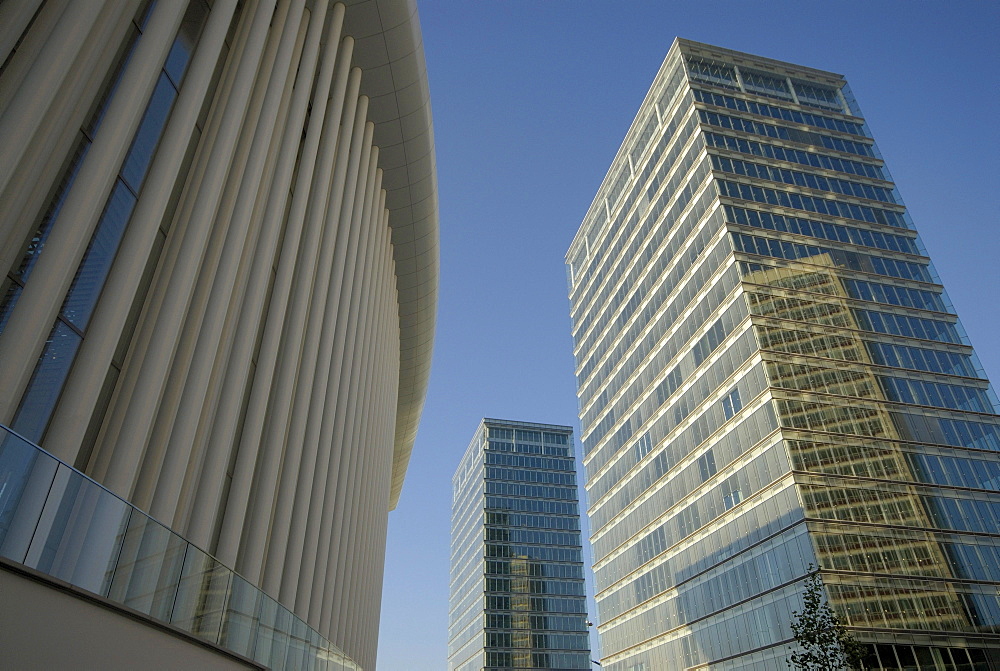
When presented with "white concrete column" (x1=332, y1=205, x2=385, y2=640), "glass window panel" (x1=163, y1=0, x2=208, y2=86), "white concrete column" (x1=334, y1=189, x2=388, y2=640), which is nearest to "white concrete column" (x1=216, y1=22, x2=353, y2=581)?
"glass window panel" (x1=163, y1=0, x2=208, y2=86)

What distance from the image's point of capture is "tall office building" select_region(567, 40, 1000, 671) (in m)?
39.0

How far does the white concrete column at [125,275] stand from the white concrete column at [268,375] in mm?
3617

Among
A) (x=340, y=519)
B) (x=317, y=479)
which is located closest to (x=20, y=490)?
(x=317, y=479)

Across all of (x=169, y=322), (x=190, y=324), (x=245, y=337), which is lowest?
(x=169, y=322)

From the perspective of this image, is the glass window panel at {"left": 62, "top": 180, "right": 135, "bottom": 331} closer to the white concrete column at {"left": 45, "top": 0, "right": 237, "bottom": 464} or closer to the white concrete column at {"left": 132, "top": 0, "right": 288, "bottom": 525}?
the white concrete column at {"left": 45, "top": 0, "right": 237, "bottom": 464}

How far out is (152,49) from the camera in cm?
1127

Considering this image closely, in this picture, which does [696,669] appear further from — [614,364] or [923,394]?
[614,364]

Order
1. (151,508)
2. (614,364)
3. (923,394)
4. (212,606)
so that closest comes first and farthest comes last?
1. (212,606)
2. (151,508)
3. (923,394)
4. (614,364)

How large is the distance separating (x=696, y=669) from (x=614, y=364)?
29.7m

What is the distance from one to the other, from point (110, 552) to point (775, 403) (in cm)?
4158

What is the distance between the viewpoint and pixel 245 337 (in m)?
14.3

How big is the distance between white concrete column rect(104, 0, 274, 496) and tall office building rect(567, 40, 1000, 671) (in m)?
36.3

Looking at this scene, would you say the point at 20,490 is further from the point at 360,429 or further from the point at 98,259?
the point at 360,429

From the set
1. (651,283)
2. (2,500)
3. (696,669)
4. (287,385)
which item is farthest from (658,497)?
(2,500)
